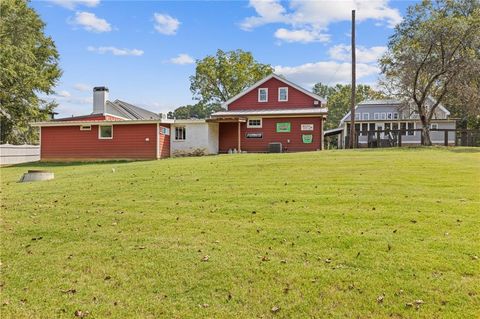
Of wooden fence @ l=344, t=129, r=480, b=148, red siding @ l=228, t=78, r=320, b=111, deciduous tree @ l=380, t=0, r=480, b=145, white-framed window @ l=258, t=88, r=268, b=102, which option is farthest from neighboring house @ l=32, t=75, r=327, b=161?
deciduous tree @ l=380, t=0, r=480, b=145

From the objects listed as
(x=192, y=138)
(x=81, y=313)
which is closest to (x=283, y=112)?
(x=192, y=138)

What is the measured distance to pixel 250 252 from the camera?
5.04 m

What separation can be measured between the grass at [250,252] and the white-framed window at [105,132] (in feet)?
52.3

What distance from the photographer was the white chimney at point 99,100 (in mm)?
30881

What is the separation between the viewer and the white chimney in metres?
30.9

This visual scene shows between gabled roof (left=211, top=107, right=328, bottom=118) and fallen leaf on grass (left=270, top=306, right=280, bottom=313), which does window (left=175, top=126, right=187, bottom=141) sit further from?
fallen leaf on grass (left=270, top=306, right=280, bottom=313)

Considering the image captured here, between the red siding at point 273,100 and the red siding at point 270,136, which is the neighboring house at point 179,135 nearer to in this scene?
the red siding at point 270,136

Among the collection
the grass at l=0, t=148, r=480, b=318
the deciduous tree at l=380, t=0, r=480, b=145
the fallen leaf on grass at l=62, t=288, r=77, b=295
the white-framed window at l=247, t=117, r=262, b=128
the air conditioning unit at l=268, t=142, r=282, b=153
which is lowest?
the fallen leaf on grass at l=62, t=288, r=77, b=295

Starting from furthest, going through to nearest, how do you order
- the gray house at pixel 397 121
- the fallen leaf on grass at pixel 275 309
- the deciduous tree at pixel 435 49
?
the gray house at pixel 397 121
the deciduous tree at pixel 435 49
the fallen leaf on grass at pixel 275 309

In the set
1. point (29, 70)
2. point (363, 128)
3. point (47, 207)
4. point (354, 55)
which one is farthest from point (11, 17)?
point (363, 128)

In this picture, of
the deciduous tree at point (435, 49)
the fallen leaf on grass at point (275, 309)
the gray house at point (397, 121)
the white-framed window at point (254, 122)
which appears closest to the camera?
the fallen leaf on grass at point (275, 309)

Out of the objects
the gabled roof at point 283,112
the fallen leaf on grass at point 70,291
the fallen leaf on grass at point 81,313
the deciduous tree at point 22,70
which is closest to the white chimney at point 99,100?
the deciduous tree at point 22,70

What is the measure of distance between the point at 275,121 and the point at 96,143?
12.2m

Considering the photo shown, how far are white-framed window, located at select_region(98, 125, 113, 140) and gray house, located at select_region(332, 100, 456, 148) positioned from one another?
1799cm
